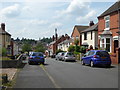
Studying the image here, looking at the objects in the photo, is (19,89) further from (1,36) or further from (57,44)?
(57,44)

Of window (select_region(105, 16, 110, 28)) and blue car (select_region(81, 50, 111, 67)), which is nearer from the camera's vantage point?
blue car (select_region(81, 50, 111, 67))

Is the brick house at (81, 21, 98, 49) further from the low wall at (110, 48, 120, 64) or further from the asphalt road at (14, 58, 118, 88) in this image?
the asphalt road at (14, 58, 118, 88)

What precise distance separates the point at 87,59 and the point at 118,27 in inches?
363

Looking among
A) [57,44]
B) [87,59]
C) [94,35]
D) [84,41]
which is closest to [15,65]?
[87,59]

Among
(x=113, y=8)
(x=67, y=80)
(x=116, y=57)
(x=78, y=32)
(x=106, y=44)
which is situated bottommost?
(x=67, y=80)

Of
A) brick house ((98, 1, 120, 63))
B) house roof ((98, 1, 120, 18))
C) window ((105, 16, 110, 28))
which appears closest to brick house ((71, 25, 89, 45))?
house roof ((98, 1, 120, 18))

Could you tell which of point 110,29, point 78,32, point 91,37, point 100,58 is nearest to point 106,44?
point 110,29

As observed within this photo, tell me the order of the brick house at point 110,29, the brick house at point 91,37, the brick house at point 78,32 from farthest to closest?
the brick house at point 78,32
the brick house at point 91,37
the brick house at point 110,29

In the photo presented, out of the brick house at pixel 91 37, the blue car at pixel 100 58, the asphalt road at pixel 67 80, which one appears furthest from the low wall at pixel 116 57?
the brick house at pixel 91 37

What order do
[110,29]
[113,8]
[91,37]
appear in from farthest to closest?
1. [91,37]
2. [113,8]
3. [110,29]

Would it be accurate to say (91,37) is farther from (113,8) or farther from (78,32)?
(113,8)

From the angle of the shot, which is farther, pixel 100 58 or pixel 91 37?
pixel 91 37

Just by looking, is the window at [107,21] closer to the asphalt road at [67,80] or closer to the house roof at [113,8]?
the house roof at [113,8]

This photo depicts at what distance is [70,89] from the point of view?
9.05 metres
